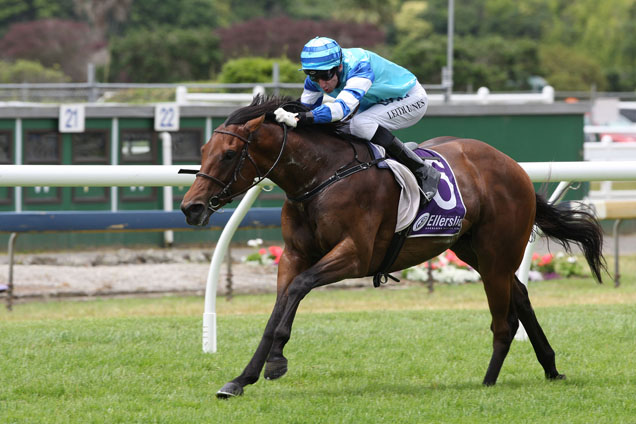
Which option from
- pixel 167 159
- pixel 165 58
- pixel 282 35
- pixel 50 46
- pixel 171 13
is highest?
pixel 171 13

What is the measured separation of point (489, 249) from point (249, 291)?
5933 millimetres

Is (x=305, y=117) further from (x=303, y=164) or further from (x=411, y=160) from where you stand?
(x=411, y=160)

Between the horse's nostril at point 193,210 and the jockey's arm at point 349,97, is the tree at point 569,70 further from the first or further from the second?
the horse's nostril at point 193,210

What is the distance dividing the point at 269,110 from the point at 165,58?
4551cm

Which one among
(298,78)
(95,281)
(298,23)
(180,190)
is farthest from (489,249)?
(298,23)

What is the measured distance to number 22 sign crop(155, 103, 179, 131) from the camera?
1623 centimetres

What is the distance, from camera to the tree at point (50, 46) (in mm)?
54656

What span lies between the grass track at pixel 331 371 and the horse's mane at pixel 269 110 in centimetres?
130

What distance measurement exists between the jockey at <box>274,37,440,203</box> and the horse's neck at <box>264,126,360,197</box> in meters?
0.11

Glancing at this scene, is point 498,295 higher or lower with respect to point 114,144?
higher

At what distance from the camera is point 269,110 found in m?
4.83

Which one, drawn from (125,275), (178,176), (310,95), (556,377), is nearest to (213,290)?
(178,176)

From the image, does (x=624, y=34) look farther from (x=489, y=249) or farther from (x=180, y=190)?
(x=489, y=249)

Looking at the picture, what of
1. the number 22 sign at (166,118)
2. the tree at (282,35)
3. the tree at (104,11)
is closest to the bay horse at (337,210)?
the number 22 sign at (166,118)
